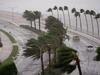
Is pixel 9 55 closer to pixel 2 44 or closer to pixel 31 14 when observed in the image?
pixel 2 44

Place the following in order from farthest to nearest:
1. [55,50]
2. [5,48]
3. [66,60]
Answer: [5,48]
[55,50]
[66,60]

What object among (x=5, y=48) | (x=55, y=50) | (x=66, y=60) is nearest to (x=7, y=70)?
(x=66, y=60)

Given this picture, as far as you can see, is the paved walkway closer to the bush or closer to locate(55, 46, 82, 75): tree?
locate(55, 46, 82, 75): tree

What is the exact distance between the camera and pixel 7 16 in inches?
5030

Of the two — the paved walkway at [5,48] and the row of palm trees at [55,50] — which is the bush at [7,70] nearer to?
the row of palm trees at [55,50]

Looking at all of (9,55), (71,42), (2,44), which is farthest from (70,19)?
(9,55)

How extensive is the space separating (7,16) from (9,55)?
65.7 metres

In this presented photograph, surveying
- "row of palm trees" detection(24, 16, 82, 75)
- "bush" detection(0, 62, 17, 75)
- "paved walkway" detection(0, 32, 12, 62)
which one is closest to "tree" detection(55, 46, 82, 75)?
"row of palm trees" detection(24, 16, 82, 75)

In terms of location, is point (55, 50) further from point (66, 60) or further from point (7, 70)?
point (7, 70)

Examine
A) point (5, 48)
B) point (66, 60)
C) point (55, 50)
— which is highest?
point (66, 60)

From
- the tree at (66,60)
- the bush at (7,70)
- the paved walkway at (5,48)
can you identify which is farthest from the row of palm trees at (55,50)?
the paved walkway at (5,48)

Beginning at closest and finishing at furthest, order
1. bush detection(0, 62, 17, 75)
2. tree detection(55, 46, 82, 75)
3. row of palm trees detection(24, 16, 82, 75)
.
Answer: bush detection(0, 62, 17, 75)
tree detection(55, 46, 82, 75)
row of palm trees detection(24, 16, 82, 75)

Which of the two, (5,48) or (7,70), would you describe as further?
(5,48)

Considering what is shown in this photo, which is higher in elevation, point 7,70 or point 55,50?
point 7,70
